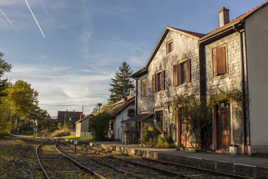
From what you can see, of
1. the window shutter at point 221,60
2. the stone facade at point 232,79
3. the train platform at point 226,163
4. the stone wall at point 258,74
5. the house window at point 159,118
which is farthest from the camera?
the house window at point 159,118

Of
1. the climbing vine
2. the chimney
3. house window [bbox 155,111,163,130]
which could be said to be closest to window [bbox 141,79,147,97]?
house window [bbox 155,111,163,130]

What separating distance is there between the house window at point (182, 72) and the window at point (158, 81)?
1.65 m

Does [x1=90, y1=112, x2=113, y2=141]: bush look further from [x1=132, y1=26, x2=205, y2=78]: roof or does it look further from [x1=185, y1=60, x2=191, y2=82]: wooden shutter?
[x1=185, y1=60, x2=191, y2=82]: wooden shutter

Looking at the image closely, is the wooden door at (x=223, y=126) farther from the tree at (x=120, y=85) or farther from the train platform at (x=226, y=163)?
the tree at (x=120, y=85)

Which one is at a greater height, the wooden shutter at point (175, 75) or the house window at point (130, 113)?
the wooden shutter at point (175, 75)

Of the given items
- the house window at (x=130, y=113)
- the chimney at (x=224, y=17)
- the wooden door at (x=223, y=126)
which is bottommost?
the wooden door at (x=223, y=126)

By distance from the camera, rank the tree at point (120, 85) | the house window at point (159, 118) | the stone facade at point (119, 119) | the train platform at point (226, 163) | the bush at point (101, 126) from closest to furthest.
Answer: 1. the train platform at point (226, 163)
2. the house window at point (159, 118)
3. the bush at point (101, 126)
4. the stone facade at point (119, 119)
5. the tree at point (120, 85)

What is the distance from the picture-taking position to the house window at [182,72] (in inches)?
647

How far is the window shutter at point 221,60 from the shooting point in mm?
14016

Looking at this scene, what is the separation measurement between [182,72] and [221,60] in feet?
11.7

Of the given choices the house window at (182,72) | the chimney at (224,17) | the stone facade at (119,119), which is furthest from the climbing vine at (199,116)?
the stone facade at (119,119)

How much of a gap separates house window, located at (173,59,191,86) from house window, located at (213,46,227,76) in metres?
2.04

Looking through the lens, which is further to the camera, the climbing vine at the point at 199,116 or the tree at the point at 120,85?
the tree at the point at 120,85

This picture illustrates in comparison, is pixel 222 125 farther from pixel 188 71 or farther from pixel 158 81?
pixel 158 81
